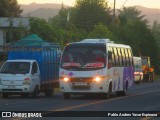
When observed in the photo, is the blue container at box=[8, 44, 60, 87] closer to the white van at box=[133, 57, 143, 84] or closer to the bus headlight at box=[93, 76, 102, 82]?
the bus headlight at box=[93, 76, 102, 82]

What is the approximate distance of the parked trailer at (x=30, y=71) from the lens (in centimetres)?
3397

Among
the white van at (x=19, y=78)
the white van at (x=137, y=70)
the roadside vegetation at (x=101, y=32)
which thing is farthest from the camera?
the roadside vegetation at (x=101, y=32)

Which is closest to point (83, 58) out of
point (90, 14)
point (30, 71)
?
point (30, 71)

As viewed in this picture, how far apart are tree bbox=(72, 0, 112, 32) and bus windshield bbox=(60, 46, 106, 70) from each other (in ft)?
305

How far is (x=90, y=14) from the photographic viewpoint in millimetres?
130625

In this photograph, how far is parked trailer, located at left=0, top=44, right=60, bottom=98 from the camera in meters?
34.0

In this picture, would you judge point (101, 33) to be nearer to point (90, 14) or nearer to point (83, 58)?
point (90, 14)

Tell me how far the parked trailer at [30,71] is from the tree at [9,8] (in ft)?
196

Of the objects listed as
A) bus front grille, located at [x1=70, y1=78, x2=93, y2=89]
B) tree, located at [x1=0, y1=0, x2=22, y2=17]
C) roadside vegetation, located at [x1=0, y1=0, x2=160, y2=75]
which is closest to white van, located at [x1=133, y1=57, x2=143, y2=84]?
roadside vegetation, located at [x1=0, y1=0, x2=160, y2=75]

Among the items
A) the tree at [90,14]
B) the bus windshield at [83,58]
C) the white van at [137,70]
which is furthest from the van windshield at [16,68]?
the tree at [90,14]

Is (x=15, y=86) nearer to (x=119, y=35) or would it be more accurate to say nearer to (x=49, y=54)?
(x=49, y=54)

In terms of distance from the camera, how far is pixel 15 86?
33.9 m

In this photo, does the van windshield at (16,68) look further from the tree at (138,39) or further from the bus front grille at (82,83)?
the tree at (138,39)

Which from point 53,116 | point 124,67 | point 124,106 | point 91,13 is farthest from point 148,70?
point 91,13
